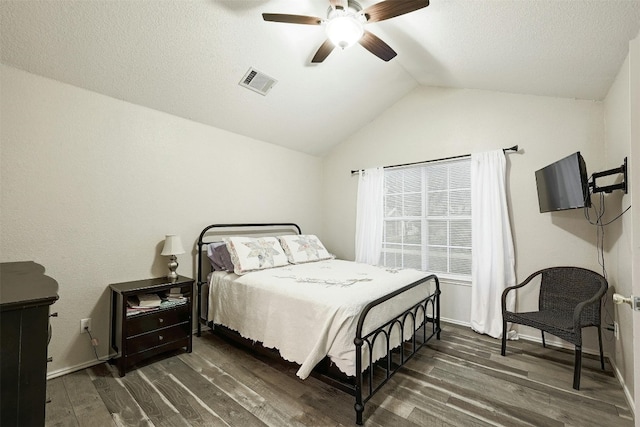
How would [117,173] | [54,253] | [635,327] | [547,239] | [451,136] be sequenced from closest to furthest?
1. [635,327]
2. [54,253]
3. [117,173]
4. [547,239]
5. [451,136]

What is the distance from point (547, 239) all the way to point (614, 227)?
532mm

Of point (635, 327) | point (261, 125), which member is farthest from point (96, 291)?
point (635, 327)

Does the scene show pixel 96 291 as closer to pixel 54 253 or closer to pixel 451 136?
pixel 54 253

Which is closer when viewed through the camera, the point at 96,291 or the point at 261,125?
the point at 96,291

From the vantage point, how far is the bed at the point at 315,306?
71.8 inches

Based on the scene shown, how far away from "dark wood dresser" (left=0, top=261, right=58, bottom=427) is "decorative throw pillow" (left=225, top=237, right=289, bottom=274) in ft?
5.84

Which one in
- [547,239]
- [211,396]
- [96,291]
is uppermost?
[547,239]

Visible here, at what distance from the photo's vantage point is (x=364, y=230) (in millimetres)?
4039

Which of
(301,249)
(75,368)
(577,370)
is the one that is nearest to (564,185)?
(577,370)

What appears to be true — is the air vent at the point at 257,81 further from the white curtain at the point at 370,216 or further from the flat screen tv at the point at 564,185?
the flat screen tv at the point at 564,185

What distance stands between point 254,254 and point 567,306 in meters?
2.97

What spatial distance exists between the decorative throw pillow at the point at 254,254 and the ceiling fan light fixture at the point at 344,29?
205 centimetres

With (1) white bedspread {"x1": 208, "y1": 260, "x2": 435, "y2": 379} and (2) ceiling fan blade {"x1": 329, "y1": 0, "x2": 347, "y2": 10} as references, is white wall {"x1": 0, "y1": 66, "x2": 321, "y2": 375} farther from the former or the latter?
(2) ceiling fan blade {"x1": 329, "y1": 0, "x2": 347, "y2": 10}

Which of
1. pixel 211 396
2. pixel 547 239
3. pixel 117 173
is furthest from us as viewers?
pixel 547 239
